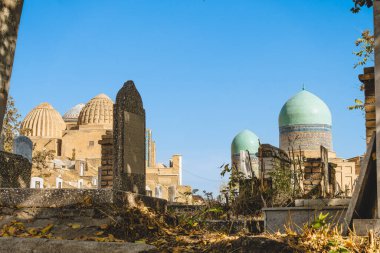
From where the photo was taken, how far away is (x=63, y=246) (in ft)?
12.2

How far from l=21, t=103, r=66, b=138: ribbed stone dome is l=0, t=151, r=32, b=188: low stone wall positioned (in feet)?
160

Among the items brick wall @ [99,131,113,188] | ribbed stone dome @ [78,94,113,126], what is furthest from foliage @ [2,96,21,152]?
ribbed stone dome @ [78,94,113,126]

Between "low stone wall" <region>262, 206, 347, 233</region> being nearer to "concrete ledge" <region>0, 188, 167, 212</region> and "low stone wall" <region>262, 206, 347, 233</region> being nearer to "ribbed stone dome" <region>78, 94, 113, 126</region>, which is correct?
"concrete ledge" <region>0, 188, 167, 212</region>

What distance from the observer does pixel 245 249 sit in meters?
3.74

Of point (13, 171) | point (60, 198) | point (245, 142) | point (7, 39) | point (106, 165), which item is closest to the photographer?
point (7, 39)

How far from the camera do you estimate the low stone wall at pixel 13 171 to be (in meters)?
7.08

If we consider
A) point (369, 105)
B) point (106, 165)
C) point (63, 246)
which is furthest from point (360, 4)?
point (106, 165)

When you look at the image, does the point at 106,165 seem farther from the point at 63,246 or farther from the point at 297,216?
the point at 63,246

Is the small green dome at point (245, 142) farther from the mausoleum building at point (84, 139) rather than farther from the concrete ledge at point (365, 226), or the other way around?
the concrete ledge at point (365, 226)

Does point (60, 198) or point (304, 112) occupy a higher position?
point (304, 112)

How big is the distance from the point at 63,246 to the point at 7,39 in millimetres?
1375

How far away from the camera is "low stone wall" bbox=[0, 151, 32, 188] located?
23.2 feet

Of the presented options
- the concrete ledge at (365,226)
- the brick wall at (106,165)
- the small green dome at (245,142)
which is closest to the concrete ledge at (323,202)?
the concrete ledge at (365,226)

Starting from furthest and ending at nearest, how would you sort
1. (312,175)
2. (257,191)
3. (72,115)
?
(72,115) → (312,175) → (257,191)
